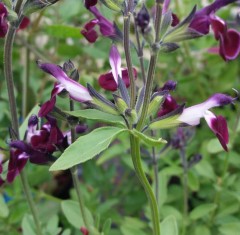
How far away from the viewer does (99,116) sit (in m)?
0.68

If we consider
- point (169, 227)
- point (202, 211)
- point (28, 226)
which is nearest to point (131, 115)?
point (169, 227)

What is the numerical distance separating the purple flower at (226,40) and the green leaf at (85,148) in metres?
0.20

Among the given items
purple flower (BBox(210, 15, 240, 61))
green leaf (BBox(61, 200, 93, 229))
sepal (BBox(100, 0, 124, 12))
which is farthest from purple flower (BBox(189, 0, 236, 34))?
green leaf (BBox(61, 200, 93, 229))

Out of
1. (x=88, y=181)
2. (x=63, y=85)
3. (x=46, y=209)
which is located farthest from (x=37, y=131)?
(x=88, y=181)

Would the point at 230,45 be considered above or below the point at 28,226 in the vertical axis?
above

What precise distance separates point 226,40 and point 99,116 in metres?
0.23

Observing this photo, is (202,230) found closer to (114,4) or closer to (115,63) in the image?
(115,63)

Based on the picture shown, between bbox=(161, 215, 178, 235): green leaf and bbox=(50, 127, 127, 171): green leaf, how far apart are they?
9.5 inches

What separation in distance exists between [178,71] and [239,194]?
22.8 inches

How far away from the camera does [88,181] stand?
1.30 meters

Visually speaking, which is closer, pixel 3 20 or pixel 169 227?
pixel 3 20

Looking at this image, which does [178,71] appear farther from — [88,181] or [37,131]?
[37,131]

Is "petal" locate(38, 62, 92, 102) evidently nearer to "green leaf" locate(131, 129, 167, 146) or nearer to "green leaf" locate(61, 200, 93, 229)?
"green leaf" locate(131, 129, 167, 146)

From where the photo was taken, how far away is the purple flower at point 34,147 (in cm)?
74
